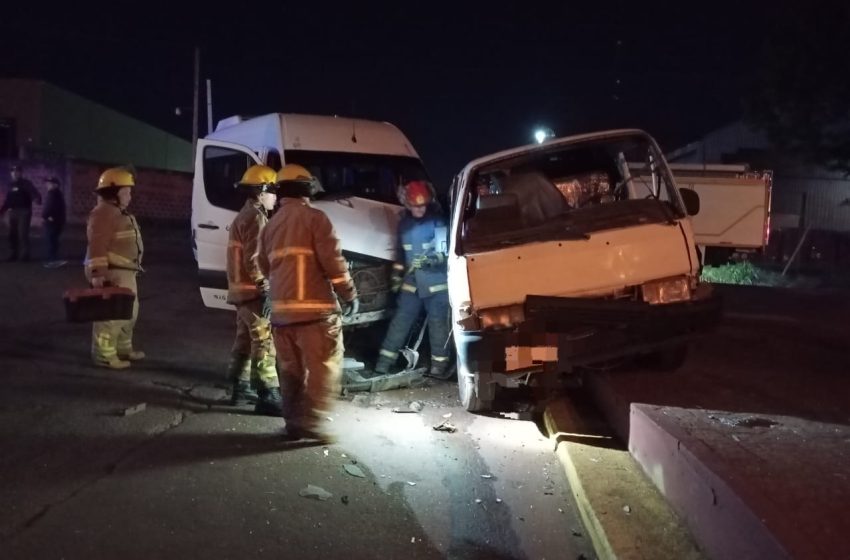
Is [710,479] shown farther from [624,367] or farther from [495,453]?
[624,367]

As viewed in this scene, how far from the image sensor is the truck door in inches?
355

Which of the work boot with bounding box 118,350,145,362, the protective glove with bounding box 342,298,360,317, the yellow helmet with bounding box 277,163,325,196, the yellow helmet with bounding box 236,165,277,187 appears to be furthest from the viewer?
the work boot with bounding box 118,350,145,362

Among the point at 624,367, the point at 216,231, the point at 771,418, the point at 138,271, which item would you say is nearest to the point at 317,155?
the point at 216,231

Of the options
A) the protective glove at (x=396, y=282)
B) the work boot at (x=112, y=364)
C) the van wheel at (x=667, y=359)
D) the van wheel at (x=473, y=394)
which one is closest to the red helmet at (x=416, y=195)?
the protective glove at (x=396, y=282)

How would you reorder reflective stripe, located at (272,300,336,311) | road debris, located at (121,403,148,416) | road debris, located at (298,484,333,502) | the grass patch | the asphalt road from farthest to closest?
the grass patch
road debris, located at (121,403,148,416)
reflective stripe, located at (272,300,336,311)
road debris, located at (298,484,333,502)
the asphalt road

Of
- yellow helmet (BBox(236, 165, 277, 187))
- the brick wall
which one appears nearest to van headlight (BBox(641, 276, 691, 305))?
yellow helmet (BBox(236, 165, 277, 187))

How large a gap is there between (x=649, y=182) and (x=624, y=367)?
5.09 feet

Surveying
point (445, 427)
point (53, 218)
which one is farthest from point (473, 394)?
point (53, 218)

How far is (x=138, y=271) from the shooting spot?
27.3ft

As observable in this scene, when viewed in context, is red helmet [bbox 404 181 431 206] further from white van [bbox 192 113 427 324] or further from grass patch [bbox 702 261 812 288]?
grass patch [bbox 702 261 812 288]

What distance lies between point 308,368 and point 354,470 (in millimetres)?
785

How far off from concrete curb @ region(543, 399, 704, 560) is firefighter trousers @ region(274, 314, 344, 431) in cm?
163

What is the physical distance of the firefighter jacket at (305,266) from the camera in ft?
19.2

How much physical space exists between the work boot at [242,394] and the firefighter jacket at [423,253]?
5.33 feet
